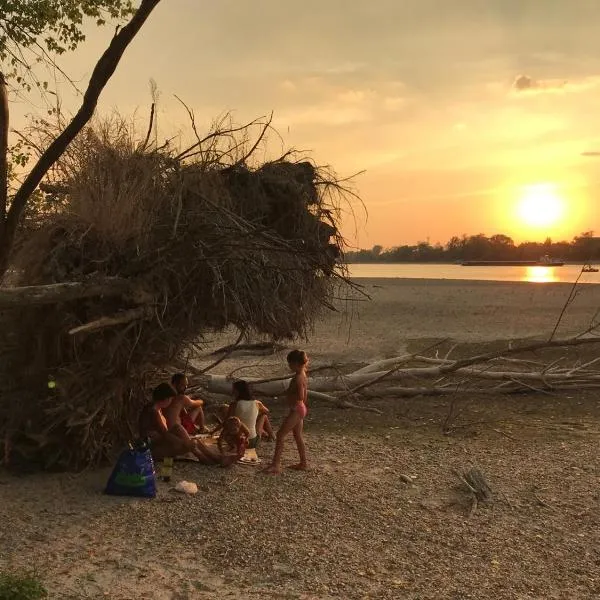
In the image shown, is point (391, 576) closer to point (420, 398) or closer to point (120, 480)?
point (120, 480)

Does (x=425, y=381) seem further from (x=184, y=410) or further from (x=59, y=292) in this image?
(x=59, y=292)

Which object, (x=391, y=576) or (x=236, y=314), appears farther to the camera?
(x=236, y=314)

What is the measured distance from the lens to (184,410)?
25.3 feet

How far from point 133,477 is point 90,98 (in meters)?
3.30

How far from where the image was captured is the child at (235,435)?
7.34m

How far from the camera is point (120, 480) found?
20.2 feet

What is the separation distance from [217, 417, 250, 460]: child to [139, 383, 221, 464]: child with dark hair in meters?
0.43

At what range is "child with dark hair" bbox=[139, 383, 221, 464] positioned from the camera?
689 cm

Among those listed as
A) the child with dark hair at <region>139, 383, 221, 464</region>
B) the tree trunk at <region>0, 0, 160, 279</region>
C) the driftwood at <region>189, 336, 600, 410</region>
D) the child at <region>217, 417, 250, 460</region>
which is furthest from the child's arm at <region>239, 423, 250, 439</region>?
the tree trunk at <region>0, 0, 160, 279</region>

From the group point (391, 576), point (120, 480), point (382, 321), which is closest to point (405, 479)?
point (391, 576)

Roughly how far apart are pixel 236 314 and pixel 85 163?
2.11 meters

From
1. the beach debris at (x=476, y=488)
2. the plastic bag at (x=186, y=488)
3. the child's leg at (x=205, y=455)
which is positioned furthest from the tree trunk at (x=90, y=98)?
the beach debris at (x=476, y=488)

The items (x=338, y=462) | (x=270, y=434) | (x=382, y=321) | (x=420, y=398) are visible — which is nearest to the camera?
(x=338, y=462)

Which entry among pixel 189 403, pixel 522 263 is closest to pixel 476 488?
→ pixel 189 403
